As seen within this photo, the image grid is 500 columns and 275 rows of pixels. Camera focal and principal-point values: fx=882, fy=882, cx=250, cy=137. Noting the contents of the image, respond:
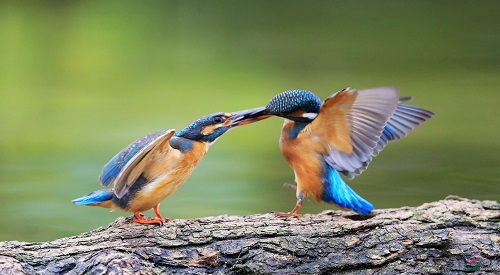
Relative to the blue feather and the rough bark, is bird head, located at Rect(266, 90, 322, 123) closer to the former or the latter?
the rough bark

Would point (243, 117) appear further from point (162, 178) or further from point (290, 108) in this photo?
point (162, 178)

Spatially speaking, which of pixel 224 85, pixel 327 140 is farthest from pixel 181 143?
pixel 224 85

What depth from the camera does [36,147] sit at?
4.34 m

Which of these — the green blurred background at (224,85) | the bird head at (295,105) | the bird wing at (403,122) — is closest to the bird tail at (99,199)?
the bird head at (295,105)

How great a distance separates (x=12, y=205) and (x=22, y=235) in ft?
1.14

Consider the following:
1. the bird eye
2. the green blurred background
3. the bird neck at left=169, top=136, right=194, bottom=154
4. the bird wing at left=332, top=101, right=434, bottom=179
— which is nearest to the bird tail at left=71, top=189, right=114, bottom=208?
the bird neck at left=169, top=136, right=194, bottom=154

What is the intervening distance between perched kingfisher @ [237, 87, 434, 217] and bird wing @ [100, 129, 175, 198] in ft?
0.93

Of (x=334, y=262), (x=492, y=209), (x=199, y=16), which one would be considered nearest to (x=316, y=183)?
(x=334, y=262)

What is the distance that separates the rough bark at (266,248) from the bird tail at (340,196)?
3.3 inches

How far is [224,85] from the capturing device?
5.02m

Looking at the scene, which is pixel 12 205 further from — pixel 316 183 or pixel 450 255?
pixel 450 255

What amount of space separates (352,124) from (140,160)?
0.55 metres

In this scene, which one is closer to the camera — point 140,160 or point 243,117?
point 140,160

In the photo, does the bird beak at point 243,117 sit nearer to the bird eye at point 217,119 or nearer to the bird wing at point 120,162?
the bird eye at point 217,119
